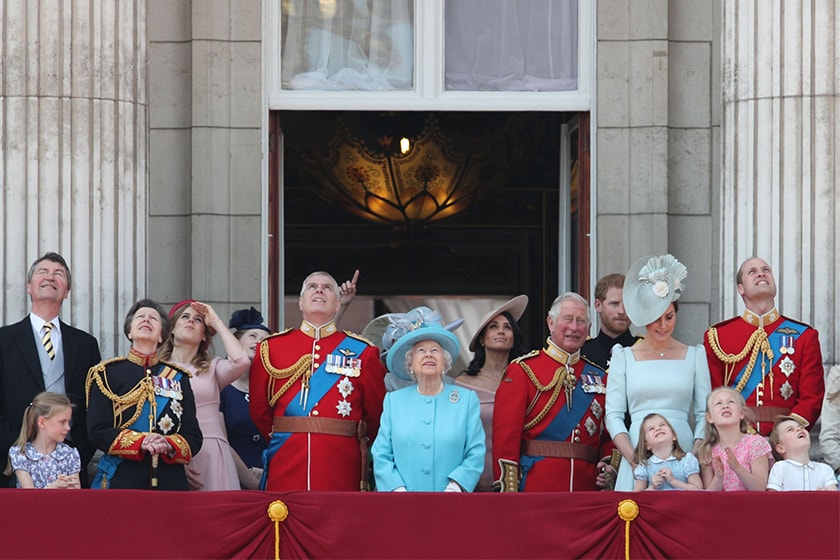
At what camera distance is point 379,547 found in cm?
752

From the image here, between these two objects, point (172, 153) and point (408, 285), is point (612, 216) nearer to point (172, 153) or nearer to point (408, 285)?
point (172, 153)

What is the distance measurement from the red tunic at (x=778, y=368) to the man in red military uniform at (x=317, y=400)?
1691 mm

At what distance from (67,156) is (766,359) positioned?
385 centimetres

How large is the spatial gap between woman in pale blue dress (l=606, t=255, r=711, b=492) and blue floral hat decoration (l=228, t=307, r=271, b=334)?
2088mm

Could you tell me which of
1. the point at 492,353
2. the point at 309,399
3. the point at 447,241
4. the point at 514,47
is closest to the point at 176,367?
the point at 309,399

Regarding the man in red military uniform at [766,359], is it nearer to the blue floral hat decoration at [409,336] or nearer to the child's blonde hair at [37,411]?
the blue floral hat decoration at [409,336]

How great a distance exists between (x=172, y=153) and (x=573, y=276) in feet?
8.50

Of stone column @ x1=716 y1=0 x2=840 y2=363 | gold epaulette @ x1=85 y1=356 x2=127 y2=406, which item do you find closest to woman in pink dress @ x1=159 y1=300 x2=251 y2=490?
gold epaulette @ x1=85 y1=356 x2=127 y2=406

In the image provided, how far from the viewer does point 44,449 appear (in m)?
8.02

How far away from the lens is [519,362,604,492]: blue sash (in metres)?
8.42

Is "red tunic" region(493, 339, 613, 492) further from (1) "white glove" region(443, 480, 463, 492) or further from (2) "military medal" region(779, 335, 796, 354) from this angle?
(2) "military medal" region(779, 335, 796, 354)

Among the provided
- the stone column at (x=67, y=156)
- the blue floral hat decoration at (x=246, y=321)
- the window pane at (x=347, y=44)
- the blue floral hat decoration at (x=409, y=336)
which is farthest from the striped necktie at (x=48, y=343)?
the window pane at (x=347, y=44)

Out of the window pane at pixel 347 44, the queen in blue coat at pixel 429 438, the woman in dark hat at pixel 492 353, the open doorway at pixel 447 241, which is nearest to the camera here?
the queen in blue coat at pixel 429 438

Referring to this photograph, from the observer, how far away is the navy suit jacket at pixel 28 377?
844 cm
